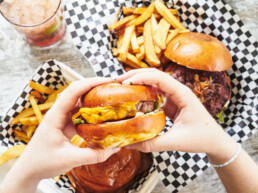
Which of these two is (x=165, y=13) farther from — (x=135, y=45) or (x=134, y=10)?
(x=135, y=45)

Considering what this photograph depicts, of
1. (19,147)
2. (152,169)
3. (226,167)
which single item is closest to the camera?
(226,167)

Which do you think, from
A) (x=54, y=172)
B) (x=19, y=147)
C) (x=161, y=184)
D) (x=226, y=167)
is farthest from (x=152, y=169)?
(x=19, y=147)

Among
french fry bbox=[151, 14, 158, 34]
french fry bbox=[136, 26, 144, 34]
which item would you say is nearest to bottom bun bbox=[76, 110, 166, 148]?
french fry bbox=[151, 14, 158, 34]

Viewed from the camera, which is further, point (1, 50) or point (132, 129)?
point (1, 50)

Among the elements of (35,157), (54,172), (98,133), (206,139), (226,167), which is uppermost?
(98,133)

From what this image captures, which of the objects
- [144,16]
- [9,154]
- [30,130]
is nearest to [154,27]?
[144,16]

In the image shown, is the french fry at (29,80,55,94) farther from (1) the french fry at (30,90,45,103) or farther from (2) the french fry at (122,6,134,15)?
(2) the french fry at (122,6,134,15)

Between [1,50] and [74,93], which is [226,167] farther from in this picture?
[1,50]
